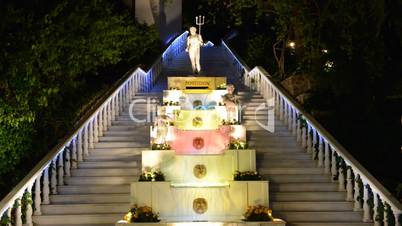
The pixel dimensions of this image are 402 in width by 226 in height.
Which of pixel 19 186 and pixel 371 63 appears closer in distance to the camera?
pixel 19 186

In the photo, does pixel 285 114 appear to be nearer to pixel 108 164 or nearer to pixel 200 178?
pixel 200 178

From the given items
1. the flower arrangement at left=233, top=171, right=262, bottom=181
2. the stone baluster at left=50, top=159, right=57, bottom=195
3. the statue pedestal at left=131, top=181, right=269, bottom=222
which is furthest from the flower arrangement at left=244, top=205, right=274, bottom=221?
the stone baluster at left=50, top=159, right=57, bottom=195

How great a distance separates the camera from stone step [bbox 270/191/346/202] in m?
12.3

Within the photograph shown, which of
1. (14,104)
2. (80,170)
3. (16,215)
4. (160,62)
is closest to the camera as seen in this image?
(16,215)

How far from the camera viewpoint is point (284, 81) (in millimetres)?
20141

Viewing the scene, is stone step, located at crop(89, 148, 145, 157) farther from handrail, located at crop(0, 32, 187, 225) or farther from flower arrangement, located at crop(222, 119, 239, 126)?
flower arrangement, located at crop(222, 119, 239, 126)

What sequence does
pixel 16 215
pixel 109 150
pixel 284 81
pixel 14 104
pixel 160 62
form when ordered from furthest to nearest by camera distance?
pixel 160 62, pixel 284 81, pixel 109 150, pixel 14 104, pixel 16 215

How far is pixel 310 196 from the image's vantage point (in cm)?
1235

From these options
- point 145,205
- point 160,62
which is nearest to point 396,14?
point 145,205

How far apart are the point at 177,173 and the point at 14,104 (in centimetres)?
302

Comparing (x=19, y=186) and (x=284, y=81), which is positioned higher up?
(x=284, y=81)

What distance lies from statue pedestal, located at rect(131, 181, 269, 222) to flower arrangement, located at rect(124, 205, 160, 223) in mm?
524

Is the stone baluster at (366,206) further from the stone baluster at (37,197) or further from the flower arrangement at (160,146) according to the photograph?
the stone baluster at (37,197)

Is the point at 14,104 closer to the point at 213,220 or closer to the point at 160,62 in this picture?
the point at 213,220
